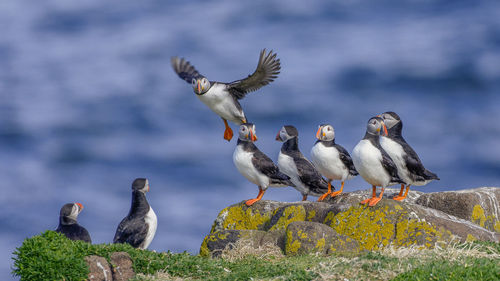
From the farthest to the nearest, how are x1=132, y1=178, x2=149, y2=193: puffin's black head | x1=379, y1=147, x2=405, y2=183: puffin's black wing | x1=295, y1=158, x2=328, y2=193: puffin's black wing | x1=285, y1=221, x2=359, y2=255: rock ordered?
x1=295, y1=158, x2=328, y2=193: puffin's black wing
x1=132, y1=178, x2=149, y2=193: puffin's black head
x1=379, y1=147, x2=405, y2=183: puffin's black wing
x1=285, y1=221, x2=359, y2=255: rock

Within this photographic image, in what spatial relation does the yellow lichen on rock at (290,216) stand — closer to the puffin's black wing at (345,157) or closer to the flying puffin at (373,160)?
the flying puffin at (373,160)

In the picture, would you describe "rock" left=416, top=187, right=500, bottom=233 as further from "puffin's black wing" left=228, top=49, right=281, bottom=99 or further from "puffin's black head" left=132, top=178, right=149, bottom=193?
"puffin's black head" left=132, top=178, right=149, bottom=193

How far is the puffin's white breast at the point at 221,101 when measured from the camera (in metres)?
17.5

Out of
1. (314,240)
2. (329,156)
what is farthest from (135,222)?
(329,156)

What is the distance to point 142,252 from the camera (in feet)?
38.6

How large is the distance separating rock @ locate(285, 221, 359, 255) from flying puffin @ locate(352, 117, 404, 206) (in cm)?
113

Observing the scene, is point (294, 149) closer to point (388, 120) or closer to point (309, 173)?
point (309, 173)

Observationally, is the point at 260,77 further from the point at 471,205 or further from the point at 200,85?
the point at 471,205

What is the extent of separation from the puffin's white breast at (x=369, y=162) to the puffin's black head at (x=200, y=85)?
5386 millimetres

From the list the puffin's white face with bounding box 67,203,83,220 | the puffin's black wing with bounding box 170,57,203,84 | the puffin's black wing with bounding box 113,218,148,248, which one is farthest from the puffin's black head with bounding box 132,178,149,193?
the puffin's black wing with bounding box 170,57,203,84

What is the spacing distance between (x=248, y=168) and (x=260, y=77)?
3504 mm

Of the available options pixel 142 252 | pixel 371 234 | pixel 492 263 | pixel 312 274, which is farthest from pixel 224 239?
pixel 492 263

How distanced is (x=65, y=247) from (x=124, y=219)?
→ 2.63 m

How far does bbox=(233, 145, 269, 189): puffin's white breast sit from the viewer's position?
1482 cm
